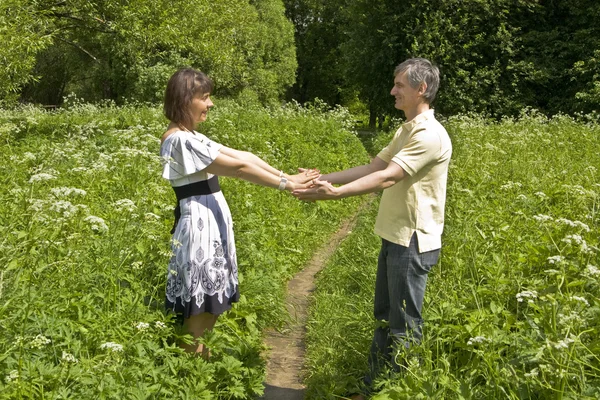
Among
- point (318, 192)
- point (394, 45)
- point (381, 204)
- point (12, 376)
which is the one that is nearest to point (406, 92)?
point (381, 204)

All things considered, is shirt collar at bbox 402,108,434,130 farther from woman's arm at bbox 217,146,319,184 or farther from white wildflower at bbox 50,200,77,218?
white wildflower at bbox 50,200,77,218

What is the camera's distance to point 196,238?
376 centimetres

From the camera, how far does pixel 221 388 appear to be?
405 cm

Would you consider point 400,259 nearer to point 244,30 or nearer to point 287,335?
point 287,335

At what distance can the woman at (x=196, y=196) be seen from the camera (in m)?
3.71

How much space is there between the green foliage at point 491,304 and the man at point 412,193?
280 millimetres

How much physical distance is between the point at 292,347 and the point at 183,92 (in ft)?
8.63

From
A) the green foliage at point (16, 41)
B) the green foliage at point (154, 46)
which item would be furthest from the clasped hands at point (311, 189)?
the green foliage at point (154, 46)

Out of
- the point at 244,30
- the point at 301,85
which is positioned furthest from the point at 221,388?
the point at 301,85

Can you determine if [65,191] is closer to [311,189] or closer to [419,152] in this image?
[311,189]

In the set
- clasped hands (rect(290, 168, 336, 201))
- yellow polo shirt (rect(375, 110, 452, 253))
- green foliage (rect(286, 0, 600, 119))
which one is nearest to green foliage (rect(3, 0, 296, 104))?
green foliage (rect(286, 0, 600, 119))

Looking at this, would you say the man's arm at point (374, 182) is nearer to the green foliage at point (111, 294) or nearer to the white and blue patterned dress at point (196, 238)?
the white and blue patterned dress at point (196, 238)

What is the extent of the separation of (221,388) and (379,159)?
1.96 meters

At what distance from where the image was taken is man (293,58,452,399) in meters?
3.50
